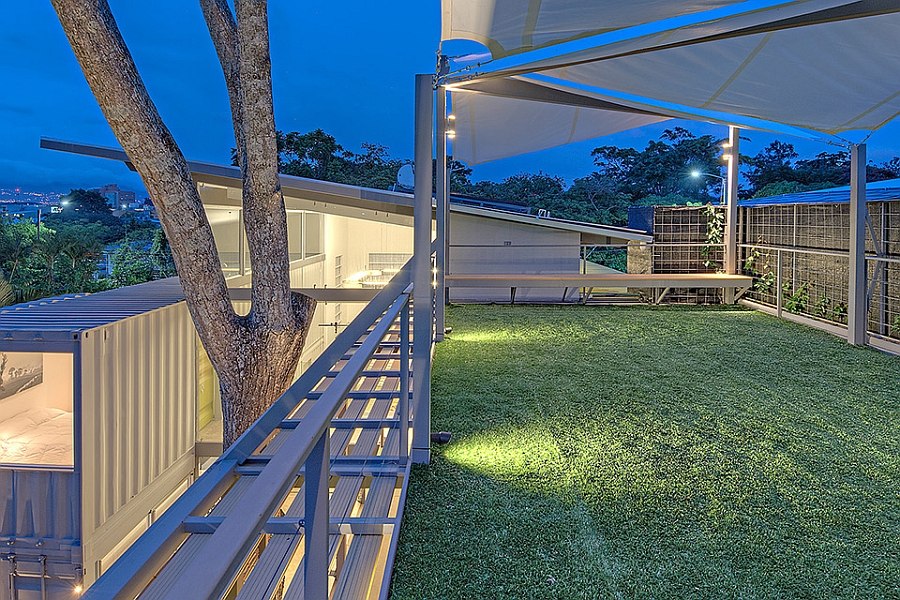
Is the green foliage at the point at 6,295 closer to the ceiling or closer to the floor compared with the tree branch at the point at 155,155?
closer to the floor

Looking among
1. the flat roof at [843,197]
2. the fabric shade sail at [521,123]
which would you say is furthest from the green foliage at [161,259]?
the flat roof at [843,197]

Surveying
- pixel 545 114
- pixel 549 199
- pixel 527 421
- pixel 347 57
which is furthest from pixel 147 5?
pixel 527 421

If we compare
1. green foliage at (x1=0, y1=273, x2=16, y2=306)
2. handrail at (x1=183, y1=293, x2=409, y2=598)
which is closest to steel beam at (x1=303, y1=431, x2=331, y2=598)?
handrail at (x1=183, y1=293, x2=409, y2=598)

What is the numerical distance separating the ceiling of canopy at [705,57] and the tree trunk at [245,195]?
1.56 m

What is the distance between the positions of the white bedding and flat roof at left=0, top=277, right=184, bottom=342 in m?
0.78

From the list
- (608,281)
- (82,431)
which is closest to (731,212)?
(608,281)

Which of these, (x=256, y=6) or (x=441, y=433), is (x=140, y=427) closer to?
(x=441, y=433)

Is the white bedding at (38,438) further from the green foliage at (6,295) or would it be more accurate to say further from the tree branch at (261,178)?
the green foliage at (6,295)

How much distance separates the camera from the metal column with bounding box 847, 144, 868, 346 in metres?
6.95

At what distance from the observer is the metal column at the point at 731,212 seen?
10.5 m

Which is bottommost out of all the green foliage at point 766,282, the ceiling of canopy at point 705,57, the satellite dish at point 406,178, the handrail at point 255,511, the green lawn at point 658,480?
the green lawn at point 658,480

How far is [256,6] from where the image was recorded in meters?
4.73

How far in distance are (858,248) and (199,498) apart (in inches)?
296

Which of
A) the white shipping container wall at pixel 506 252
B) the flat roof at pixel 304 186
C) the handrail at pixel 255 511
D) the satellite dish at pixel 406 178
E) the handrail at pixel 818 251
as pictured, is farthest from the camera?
the satellite dish at pixel 406 178
